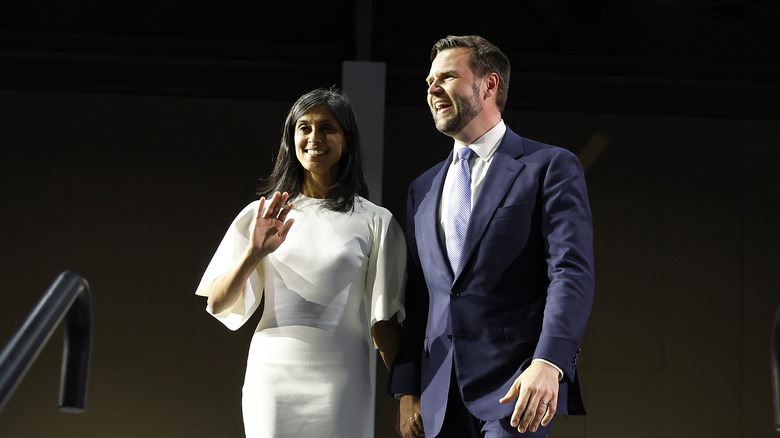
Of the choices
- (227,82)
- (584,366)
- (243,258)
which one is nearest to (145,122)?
(227,82)

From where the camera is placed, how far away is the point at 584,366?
611 centimetres

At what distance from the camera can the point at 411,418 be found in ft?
7.68

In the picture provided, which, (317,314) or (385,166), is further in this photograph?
(385,166)

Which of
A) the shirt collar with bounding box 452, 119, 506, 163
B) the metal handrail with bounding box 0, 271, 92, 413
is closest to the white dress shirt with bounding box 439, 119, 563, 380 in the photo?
the shirt collar with bounding box 452, 119, 506, 163

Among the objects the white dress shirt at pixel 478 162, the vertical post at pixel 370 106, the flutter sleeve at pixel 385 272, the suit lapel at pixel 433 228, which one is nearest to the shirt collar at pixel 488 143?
the white dress shirt at pixel 478 162

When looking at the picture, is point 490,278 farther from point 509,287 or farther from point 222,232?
point 222,232

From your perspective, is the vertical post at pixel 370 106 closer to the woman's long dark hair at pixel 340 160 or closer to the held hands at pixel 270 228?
the woman's long dark hair at pixel 340 160

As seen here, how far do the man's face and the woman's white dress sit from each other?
41cm

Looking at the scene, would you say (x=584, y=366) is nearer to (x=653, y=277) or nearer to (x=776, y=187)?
(x=653, y=277)

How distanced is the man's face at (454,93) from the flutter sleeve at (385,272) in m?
0.39

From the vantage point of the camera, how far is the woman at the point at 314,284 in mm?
2445

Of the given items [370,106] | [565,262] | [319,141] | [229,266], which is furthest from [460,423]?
[370,106]

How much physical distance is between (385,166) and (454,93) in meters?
3.85

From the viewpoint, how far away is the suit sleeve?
6.61ft
